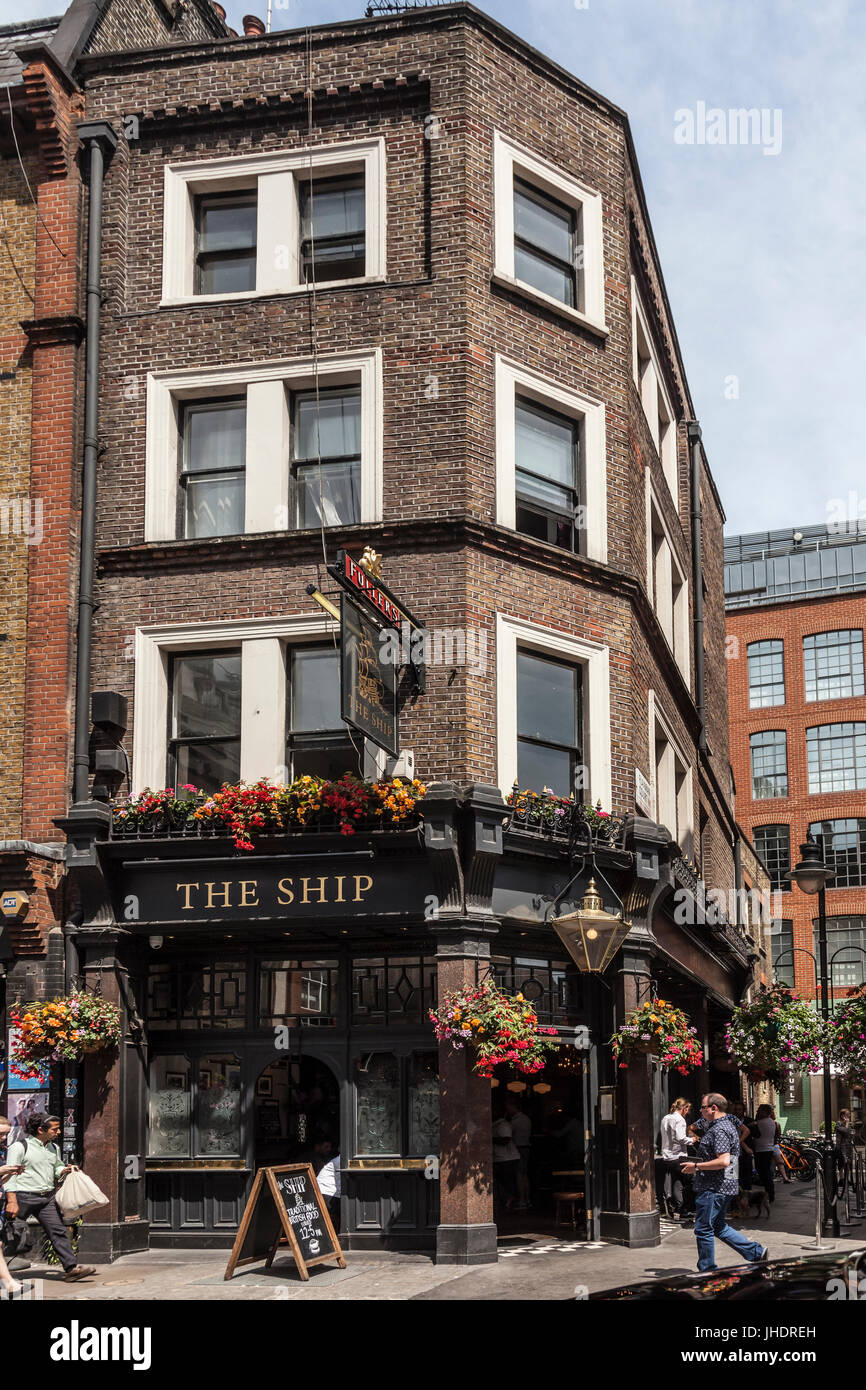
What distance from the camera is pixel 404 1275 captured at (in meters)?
15.2

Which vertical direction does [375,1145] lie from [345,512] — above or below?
below

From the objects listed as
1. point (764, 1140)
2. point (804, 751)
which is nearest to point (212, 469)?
point (764, 1140)

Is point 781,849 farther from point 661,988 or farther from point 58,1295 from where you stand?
point 58,1295

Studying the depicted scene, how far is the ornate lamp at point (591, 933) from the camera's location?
53.9ft

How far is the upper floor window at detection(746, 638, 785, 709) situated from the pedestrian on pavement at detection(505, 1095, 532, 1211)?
147 feet

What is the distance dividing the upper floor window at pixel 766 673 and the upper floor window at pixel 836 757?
237 centimetres

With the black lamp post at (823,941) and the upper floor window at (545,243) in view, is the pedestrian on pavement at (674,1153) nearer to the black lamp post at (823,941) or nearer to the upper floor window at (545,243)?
the black lamp post at (823,941)

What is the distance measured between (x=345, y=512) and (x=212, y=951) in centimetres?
562

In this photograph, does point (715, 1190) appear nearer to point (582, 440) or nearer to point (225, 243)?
point (582, 440)

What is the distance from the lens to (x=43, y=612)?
62.7ft

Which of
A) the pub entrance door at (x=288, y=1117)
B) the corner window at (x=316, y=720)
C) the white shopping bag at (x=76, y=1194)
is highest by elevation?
the corner window at (x=316, y=720)

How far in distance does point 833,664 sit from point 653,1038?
4920cm

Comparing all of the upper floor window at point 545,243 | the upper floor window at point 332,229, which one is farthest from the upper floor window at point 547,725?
the upper floor window at point 332,229

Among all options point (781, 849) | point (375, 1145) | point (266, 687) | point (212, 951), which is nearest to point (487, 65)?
point (266, 687)
